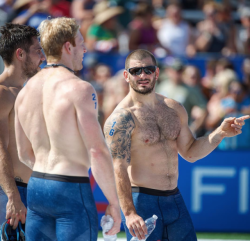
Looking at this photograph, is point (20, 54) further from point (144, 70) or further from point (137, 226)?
point (137, 226)

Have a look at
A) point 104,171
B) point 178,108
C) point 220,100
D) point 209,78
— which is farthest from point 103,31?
point 104,171

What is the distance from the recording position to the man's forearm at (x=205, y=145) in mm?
4016

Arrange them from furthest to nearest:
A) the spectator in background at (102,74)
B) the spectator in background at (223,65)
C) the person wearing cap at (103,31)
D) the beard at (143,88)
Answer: the person wearing cap at (103,31), the spectator in background at (223,65), the spectator in background at (102,74), the beard at (143,88)

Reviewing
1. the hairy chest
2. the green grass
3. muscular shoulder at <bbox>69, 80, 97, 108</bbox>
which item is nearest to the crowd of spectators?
the green grass

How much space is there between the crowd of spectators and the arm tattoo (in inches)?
138

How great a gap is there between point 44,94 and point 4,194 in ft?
3.43

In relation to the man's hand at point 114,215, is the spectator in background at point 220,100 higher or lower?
higher

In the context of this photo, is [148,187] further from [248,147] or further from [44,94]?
[248,147]

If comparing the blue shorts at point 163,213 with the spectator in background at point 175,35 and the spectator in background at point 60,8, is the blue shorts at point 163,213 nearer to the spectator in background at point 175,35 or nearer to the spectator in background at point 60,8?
the spectator in background at point 175,35

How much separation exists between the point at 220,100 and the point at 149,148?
14.4 feet

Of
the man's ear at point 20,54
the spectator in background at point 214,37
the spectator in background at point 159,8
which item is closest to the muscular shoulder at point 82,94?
the man's ear at point 20,54

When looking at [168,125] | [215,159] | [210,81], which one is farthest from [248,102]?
[168,125]

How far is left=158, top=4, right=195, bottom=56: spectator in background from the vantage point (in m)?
9.58

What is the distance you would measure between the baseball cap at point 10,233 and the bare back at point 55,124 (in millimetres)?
607
